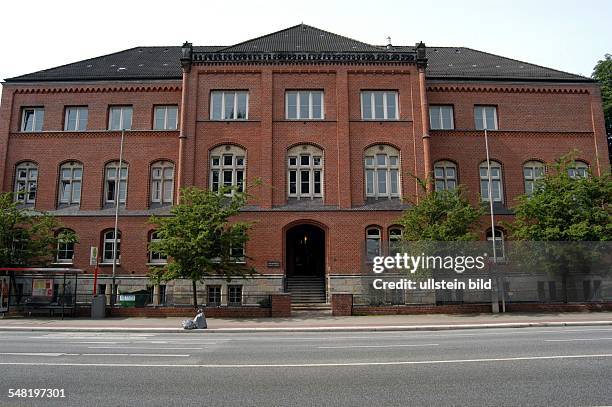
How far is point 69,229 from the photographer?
29375 millimetres

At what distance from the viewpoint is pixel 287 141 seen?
29281mm

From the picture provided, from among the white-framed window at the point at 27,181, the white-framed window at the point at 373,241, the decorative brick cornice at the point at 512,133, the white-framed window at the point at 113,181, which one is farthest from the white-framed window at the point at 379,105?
the white-framed window at the point at 27,181

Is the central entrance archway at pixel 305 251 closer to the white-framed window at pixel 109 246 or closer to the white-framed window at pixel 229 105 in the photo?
the white-framed window at pixel 229 105

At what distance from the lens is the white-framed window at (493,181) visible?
1216 inches

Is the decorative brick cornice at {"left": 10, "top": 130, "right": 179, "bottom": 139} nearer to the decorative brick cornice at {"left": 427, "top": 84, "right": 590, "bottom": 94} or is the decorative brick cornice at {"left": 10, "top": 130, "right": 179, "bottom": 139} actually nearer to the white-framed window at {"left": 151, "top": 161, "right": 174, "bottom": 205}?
the white-framed window at {"left": 151, "top": 161, "right": 174, "bottom": 205}

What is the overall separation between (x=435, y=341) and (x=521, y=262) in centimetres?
1351

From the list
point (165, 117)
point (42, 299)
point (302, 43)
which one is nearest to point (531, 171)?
point (302, 43)

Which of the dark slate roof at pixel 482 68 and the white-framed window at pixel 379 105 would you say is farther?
the dark slate roof at pixel 482 68

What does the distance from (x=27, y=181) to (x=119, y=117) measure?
23.8 ft

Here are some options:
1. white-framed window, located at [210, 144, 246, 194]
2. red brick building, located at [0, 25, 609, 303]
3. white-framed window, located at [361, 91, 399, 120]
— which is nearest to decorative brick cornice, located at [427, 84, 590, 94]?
red brick building, located at [0, 25, 609, 303]

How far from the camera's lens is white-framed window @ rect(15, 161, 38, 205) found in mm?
30562

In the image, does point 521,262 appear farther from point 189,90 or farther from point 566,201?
point 189,90

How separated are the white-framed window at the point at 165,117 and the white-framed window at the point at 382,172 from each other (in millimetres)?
13064

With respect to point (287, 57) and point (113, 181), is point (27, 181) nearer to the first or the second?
point (113, 181)
